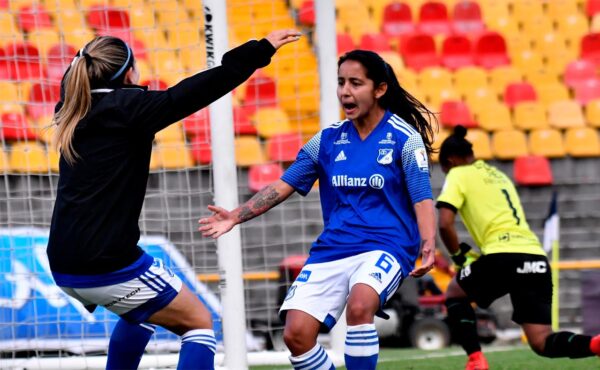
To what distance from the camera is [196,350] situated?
5.41 m

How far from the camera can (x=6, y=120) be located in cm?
1029

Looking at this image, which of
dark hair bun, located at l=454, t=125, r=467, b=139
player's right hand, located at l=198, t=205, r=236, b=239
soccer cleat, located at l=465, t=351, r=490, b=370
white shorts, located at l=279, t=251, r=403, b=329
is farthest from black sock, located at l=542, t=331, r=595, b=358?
player's right hand, located at l=198, t=205, r=236, b=239

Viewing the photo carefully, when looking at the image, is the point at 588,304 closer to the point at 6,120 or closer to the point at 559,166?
the point at 559,166

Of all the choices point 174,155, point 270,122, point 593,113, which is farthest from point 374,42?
point 174,155

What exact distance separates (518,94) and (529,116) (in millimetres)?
577

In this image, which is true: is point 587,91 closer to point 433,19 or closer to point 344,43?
point 433,19

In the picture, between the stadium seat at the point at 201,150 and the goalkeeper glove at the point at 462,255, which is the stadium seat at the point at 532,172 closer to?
the stadium seat at the point at 201,150

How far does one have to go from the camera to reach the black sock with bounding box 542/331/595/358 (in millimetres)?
7133

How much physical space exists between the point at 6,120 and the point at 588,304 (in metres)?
6.10

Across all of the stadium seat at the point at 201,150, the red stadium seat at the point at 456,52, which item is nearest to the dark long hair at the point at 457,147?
the stadium seat at the point at 201,150

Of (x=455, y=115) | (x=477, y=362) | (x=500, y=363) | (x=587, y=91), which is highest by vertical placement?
(x=587, y=91)

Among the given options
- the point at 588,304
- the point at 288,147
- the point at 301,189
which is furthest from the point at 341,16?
the point at 301,189

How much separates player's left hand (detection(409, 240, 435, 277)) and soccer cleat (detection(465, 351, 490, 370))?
7.77 ft

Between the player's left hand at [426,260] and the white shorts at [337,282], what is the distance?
14 cm
